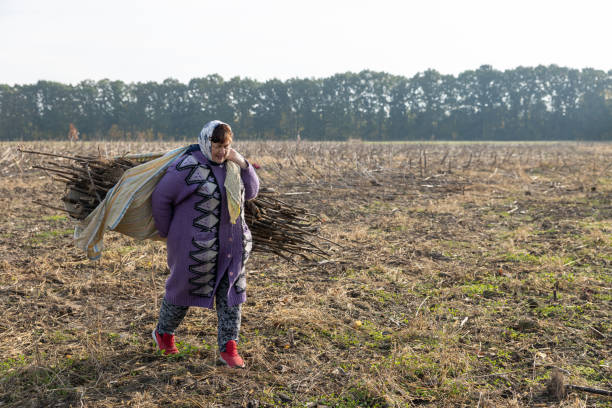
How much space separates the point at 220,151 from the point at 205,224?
427 millimetres

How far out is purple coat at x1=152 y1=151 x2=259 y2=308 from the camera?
2.39 meters

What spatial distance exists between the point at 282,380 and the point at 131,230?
1.29 metres

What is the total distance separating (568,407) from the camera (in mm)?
2246

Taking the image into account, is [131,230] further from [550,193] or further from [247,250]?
[550,193]

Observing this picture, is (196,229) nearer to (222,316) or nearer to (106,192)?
(222,316)

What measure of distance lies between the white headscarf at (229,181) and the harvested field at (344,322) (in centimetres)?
101

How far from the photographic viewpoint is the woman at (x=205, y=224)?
2.39 m

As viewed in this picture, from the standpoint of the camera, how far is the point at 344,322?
3344 millimetres

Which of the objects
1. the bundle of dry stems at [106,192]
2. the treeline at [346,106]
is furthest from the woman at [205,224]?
the treeline at [346,106]

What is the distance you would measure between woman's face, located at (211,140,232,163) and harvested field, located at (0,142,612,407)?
1.29 metres

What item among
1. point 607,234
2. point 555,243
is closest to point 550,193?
point 607,234

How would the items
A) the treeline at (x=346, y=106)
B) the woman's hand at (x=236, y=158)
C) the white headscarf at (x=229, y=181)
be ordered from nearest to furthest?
1. the white headscarf at (x=229, y=181)
2. the woman's hand at (x=236, y=158)
3. the treeline at (x=346, y=106)

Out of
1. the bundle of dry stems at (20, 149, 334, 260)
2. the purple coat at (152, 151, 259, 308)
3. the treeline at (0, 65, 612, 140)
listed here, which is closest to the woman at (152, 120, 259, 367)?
the purple coat at (152, 151, 259, 308)

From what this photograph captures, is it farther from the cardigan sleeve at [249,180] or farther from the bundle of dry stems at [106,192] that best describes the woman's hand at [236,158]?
the bundle of dry stems at [106,192]
